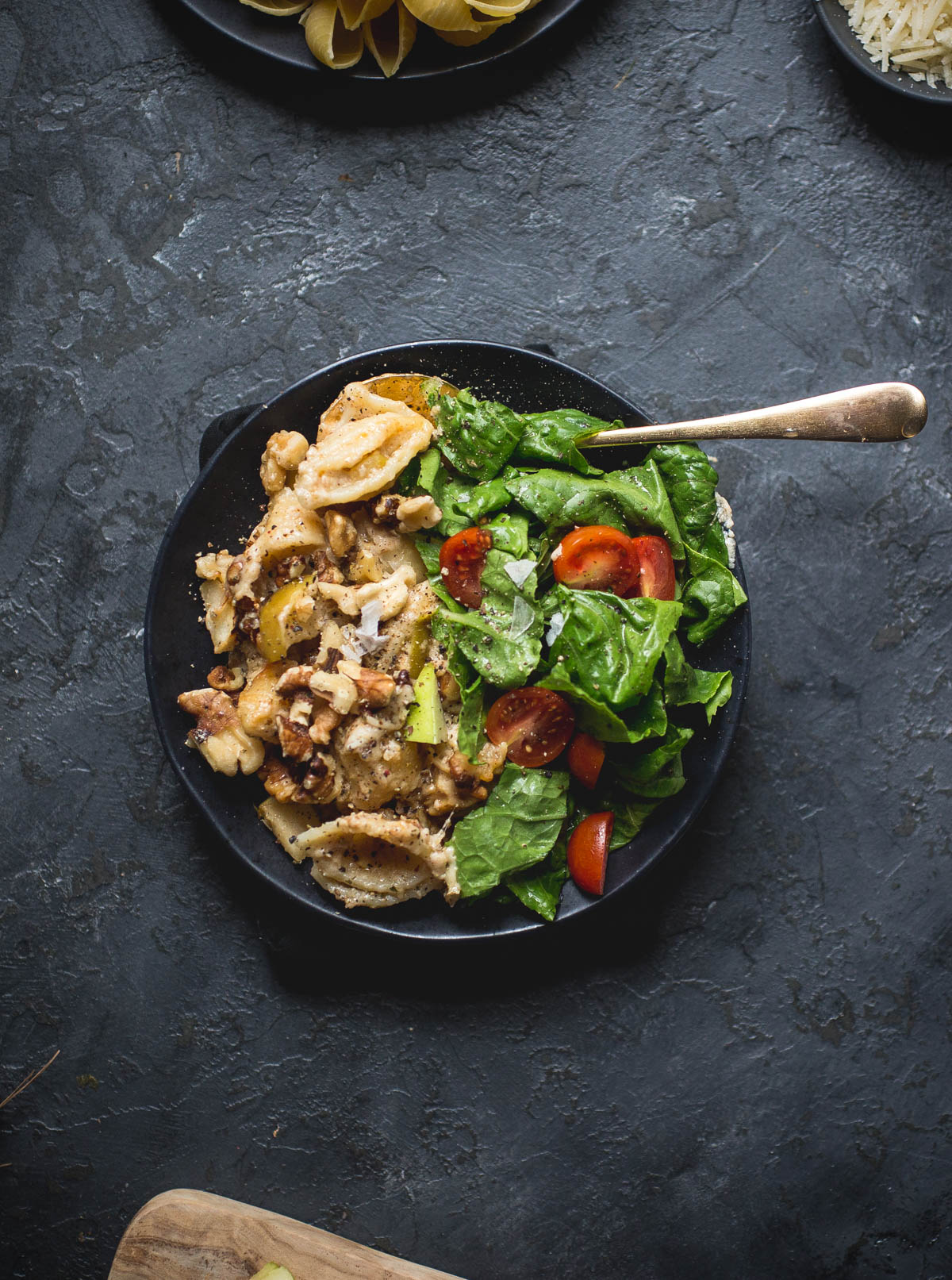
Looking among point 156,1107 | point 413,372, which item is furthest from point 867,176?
point 156,1107

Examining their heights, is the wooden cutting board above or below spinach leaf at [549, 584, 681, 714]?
below

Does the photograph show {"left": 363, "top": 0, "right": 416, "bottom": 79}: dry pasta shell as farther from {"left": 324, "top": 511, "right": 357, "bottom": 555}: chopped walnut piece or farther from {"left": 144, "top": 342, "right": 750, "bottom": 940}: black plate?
{"left": 324, "top": 511, "right": 357, "bottom": 555}: chopped walnut piece

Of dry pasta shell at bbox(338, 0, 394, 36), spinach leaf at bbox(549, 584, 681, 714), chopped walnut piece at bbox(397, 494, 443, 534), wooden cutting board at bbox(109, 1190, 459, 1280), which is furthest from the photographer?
dry pasta shell at bbox(338, 0, 394, 36)

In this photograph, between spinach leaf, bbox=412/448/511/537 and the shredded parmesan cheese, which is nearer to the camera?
spinach leaf, bbox=412/448/511/537

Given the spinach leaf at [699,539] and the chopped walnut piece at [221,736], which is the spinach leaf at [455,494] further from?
the chopped walnut piece at [221,736]

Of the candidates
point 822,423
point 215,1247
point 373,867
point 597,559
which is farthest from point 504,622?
point 215,1247

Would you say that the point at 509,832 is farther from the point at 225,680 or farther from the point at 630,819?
the point at 225,680

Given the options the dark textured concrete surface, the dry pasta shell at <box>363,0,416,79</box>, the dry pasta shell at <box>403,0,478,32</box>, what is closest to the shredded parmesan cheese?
the dark textured concrete surface
